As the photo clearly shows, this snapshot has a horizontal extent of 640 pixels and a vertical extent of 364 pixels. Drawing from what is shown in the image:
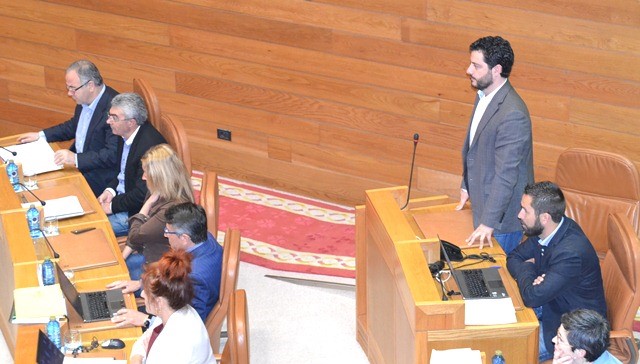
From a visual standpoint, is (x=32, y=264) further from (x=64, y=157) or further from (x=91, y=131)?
(x=91, y=131)

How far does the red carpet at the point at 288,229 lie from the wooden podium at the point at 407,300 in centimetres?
102

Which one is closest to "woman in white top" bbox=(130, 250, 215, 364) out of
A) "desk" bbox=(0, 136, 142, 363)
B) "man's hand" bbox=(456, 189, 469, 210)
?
"desk" bbox=(0, 136, 142, 363)

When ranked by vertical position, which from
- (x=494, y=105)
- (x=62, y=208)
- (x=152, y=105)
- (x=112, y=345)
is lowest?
(x=112, y=345)

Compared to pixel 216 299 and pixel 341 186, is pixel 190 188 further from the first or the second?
pixel 341 186

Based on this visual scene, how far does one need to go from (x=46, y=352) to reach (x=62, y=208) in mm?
1696

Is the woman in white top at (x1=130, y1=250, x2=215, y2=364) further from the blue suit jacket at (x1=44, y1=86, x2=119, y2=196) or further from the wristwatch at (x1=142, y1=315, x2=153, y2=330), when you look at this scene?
the blue suit jacket at (x1=44, y1=86, x2=119, y2=196)

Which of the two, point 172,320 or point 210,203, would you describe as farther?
point 210,203

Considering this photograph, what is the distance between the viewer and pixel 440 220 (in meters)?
5.37

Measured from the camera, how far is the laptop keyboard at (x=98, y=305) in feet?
16.2

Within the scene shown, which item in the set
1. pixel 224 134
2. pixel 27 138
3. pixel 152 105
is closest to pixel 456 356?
pixel 152 105

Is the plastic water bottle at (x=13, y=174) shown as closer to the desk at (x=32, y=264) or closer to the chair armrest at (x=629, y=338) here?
the desk at (x=32, y=264)

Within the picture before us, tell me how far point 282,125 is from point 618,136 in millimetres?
2421

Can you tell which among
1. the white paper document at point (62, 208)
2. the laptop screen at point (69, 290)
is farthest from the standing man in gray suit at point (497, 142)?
the white paper document at point (62, 208)

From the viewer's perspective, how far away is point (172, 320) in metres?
4.47
